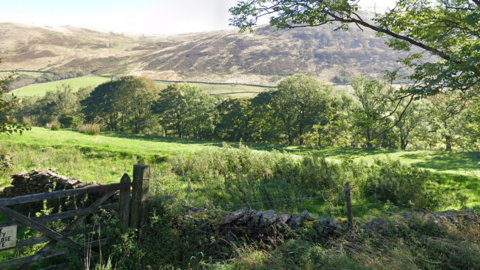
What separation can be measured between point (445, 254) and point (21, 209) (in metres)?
10.1

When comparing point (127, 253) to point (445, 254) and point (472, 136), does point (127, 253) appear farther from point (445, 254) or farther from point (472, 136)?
point (472, 136)

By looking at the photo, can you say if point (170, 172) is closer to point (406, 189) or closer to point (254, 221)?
point (254, 221)

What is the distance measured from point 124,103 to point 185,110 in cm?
1187

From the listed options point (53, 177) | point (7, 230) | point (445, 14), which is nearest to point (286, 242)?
point (7, 230)

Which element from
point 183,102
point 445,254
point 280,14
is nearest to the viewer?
point 445,254

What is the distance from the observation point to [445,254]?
4.72 metres

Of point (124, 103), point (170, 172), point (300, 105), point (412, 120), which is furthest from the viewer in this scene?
point (124, 103)

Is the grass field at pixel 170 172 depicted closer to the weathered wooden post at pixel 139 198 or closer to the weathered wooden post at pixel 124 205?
the weathered wooden post at pixel 139 198

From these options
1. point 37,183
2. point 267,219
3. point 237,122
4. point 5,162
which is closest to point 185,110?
point 237,122

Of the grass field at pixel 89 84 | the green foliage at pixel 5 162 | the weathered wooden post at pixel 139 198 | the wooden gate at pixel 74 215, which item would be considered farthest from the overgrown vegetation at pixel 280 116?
the grass field at pixel 89 84

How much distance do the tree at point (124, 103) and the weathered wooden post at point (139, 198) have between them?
1651 inches

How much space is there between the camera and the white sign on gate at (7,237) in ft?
14.3

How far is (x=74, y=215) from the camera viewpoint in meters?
5.12

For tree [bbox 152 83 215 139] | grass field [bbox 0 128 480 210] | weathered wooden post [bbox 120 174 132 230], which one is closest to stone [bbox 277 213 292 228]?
weathered wooden post [bbox 120 174 132 230]
